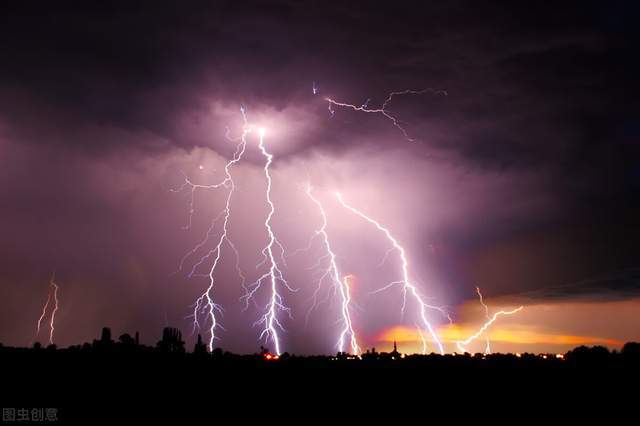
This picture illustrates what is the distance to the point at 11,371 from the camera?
Result: 16734 millimetres

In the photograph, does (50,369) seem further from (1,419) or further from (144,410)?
(144,410)

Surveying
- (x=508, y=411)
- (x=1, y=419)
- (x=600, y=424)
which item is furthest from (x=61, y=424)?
(x=600, y=424)

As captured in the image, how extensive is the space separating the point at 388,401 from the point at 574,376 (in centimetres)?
829

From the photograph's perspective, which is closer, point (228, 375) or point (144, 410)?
point (144, 410)

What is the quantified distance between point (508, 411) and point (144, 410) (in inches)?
429

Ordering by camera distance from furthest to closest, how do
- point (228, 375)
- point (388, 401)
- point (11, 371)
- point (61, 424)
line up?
point (228, 375)
point (11, 371)
point (388, 401)
point (61, 424)

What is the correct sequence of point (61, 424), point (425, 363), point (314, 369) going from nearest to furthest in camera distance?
point (61, 424) < point (314, 369) < point (425, 363)

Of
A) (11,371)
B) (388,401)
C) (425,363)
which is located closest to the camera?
(388,401)

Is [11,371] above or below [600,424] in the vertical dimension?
above

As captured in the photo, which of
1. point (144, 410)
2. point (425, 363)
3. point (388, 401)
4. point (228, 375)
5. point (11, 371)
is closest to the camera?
point (144, 410)

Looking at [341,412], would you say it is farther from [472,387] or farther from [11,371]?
[11,371]

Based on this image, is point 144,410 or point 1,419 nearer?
point 1,419

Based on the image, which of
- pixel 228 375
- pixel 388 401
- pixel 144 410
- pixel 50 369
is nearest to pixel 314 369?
pixel 228 375

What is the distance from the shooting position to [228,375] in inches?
722
